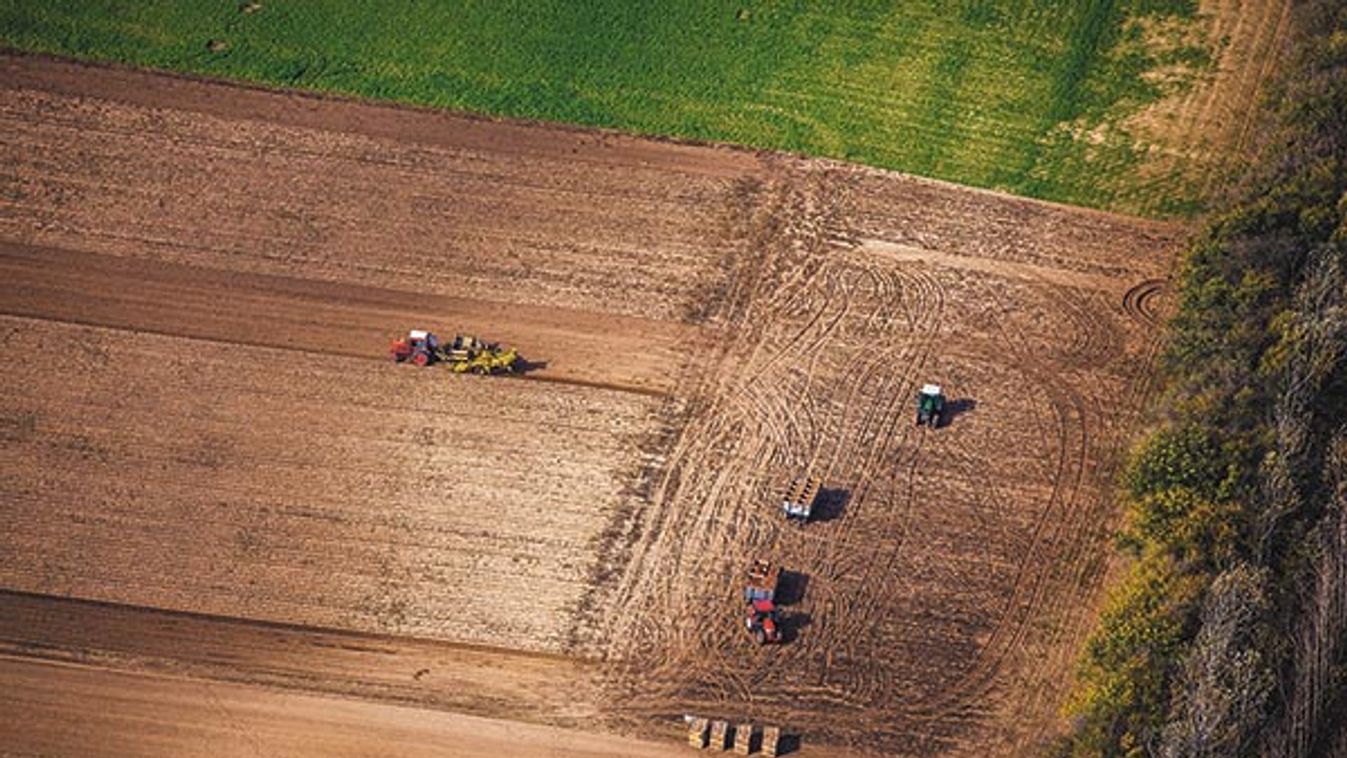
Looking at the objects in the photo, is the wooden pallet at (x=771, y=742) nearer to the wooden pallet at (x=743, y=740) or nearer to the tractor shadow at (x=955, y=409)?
the wooden pallet at (x=743, y=740)

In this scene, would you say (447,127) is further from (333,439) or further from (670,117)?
(333,439)

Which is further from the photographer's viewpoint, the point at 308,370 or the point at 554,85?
the point at 554,85

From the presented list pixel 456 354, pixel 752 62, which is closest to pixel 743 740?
pixel 456 354

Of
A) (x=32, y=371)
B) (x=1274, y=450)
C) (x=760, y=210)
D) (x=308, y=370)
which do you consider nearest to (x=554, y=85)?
(x=760, y=210)

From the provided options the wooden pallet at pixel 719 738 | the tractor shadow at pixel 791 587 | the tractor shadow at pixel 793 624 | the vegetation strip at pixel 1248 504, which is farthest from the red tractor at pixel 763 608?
the vegetation strip at pixel 1248 504

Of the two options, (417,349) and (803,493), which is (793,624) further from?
(417,349)

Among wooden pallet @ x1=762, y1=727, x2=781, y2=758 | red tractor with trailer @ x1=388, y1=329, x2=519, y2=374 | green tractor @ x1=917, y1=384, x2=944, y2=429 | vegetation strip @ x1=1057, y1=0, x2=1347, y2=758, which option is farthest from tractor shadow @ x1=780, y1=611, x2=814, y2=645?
red tractor with trailer @ x1=388, y1=329, x2=519, y2=374
